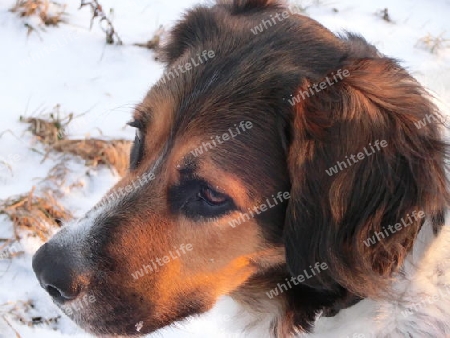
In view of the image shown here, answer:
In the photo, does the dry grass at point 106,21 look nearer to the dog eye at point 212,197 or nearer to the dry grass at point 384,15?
the dry grass at point 384,15

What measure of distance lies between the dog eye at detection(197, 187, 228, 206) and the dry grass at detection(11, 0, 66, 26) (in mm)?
3395

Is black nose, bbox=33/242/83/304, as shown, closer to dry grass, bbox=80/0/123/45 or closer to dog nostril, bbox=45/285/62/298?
dog nostril, bbox=45/285/62/298

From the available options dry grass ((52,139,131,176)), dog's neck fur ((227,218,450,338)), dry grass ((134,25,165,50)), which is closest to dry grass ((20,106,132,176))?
dry grass ((52,139,131,176))

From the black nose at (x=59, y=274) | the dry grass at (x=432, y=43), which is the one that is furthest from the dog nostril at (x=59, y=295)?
the dry grass at (x=432, y=43)

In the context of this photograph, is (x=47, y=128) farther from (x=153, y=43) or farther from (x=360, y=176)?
(x=360, y=176)

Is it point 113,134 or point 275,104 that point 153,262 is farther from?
point 113,134

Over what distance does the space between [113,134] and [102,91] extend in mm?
434

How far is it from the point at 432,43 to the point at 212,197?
3867 millimetres

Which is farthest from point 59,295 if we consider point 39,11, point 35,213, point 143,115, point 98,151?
point 39,11

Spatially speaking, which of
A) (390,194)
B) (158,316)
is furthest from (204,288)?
(390,194)

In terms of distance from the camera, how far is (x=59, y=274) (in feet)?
8.17

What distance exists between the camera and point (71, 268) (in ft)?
8.20

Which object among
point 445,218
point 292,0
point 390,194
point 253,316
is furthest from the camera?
point 292,0

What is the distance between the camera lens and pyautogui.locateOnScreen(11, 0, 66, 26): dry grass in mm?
5301
